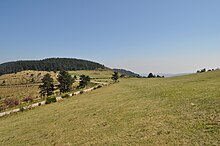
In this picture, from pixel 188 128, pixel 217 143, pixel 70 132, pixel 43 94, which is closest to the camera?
pixel 217 143

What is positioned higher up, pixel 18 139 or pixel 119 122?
pixel 119 122

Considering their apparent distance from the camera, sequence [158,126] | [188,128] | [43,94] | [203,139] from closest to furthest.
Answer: [203,139] → [188,128] → [158,126] → [43,94]

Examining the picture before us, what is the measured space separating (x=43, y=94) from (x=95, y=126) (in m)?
98.3

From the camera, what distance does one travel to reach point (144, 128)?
12.7m

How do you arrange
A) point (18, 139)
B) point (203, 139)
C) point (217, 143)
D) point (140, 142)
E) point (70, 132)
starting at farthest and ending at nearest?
point (18, 139), point (70, 132), point (140, 142), point (203, 139), point (217, 143)

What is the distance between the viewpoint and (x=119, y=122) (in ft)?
50.3

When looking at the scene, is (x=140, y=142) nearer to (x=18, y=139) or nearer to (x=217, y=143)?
(x=217, y=143)

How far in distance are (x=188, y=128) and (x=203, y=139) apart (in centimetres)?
177

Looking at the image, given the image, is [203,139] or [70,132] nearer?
[203,139]

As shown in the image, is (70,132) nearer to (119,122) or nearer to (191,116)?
(119,122)

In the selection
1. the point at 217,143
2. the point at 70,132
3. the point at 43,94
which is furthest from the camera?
the point at 43,94

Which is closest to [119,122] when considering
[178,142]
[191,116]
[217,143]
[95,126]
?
[95,126]

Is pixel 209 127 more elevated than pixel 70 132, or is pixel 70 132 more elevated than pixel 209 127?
pixel 209 127

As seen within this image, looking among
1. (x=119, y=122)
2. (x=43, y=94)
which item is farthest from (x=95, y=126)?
(x=43, y=94)
